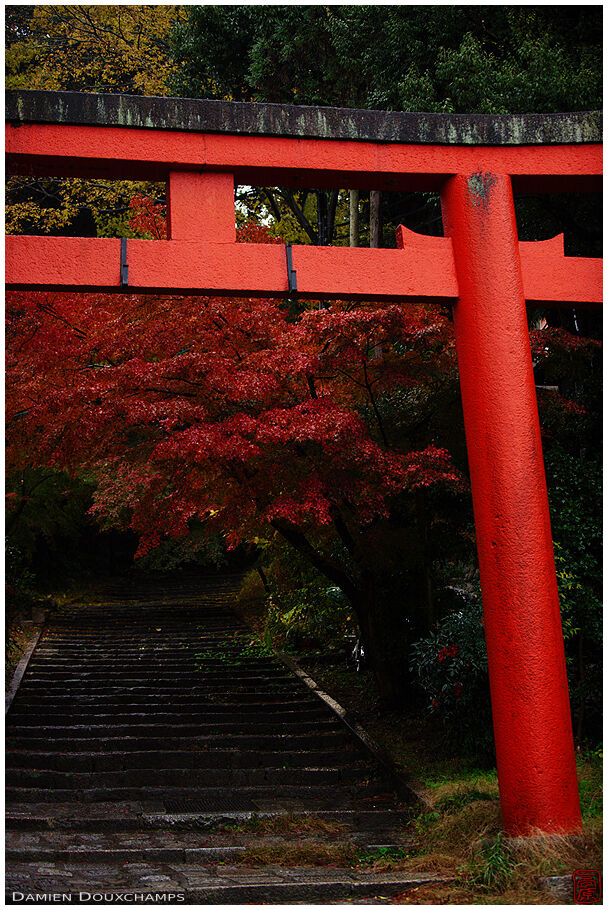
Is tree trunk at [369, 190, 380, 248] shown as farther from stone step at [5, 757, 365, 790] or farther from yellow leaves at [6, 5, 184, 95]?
stone step at [5, 757, 365, 790]

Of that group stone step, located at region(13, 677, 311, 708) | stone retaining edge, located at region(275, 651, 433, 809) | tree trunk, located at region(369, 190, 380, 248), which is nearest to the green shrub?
stone retaining edge, located at region(275, 651, 433, 809)

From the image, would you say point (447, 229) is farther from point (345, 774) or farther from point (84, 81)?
point (84, 81)

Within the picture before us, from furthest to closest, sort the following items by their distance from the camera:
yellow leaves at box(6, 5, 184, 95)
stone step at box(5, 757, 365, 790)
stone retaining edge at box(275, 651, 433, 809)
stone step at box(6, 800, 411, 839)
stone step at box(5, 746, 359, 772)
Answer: yellow leaves at box(6, 5, 184, 95)
stone step at box(5, 746, 359, 772)
stone step at box(5, 757, 365, 790)
stone retaining edge at box(275, 651, 433, 809)
stone step at box(6, 800, 411, 839)

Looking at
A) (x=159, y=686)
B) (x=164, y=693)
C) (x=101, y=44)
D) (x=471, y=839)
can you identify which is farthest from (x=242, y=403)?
(x=101, y=44)

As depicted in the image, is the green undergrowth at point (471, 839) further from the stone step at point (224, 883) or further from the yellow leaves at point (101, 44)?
the yellow leaves at point (101, 44)

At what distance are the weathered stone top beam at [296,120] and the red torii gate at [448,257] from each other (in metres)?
0.01

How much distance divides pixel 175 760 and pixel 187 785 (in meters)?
0.67

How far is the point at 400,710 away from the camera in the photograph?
1011cm

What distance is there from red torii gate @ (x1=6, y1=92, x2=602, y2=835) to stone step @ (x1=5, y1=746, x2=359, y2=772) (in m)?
4.05

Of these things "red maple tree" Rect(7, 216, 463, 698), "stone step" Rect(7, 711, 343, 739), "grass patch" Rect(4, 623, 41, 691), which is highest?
"red maple tree" Rect(7, 216, 463, 698)

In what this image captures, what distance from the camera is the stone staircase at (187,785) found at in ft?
18.4

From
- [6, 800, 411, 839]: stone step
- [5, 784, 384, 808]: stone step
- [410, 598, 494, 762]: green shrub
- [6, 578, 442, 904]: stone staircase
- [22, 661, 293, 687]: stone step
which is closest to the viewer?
[6, 578, 442, 904]: stone staircase

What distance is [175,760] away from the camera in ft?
29.0

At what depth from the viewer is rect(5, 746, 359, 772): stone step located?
339 inches
